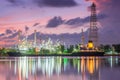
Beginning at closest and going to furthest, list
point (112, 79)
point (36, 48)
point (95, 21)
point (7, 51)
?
point (112, 79) < point (95, 21) < point (36, 48) < point (7, 51)

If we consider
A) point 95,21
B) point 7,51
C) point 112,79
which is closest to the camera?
point 112,79

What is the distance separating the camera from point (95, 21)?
535 ft

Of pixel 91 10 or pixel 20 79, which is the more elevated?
pixel 91 10

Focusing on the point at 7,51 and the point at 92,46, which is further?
the point at 7,51

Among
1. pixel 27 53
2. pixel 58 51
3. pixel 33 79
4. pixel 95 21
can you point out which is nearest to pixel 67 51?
pixel 58 51

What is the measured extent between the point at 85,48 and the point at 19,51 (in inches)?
Result: 1120

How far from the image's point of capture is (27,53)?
594 ft

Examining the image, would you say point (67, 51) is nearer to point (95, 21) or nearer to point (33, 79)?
point (95, 21)

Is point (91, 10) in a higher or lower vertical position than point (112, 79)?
higher

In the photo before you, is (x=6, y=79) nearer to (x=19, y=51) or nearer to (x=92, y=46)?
(x=92, y=46)

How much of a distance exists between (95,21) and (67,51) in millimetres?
36365

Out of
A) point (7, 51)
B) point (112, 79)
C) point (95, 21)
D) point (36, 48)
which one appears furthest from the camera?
point (7, 51)

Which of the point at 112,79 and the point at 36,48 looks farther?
the point at 36,48

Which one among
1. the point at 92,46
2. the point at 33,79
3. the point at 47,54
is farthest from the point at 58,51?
the point at 33,79
